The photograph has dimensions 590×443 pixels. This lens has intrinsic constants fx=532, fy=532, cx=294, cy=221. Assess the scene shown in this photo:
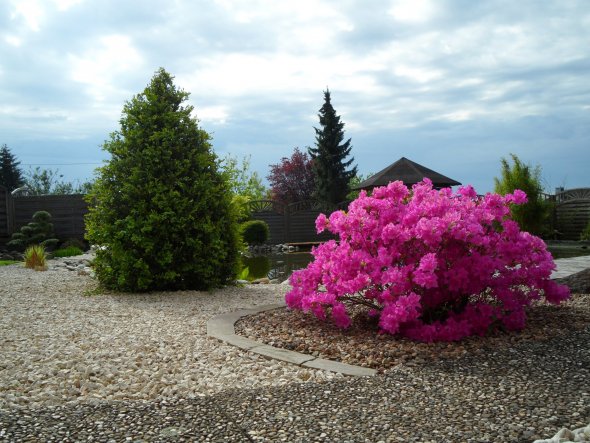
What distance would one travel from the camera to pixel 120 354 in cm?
393

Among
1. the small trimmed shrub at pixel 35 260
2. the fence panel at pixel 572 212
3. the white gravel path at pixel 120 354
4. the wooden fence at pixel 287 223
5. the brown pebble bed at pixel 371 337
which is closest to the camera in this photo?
the white gravel path at pixel 120 354

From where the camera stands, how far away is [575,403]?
2738mm

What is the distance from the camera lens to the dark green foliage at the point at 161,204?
22.7ft

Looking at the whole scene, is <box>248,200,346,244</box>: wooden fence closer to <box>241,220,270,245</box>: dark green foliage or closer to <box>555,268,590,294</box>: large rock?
<box>241,220,270,245</box>: dark green foliage

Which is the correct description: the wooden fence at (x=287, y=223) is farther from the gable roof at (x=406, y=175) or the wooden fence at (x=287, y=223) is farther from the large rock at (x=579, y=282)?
the large rock at (x=579, y=282)

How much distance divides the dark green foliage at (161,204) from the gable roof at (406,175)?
12.7 metres

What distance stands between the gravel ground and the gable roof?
47.7 feet

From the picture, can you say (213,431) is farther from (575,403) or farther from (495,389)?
(575,403)

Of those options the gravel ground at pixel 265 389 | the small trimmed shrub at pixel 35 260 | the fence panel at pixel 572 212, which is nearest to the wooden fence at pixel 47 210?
the small trimmed shrub at pixel 35 260

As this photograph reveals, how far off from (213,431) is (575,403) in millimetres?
1842

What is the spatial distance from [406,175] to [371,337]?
51.5 ft

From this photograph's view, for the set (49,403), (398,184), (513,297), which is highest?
(398,184)

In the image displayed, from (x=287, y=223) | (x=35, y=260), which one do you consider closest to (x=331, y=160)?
(x=287, y=223)

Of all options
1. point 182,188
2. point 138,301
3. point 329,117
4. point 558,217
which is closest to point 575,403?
point 138,301
